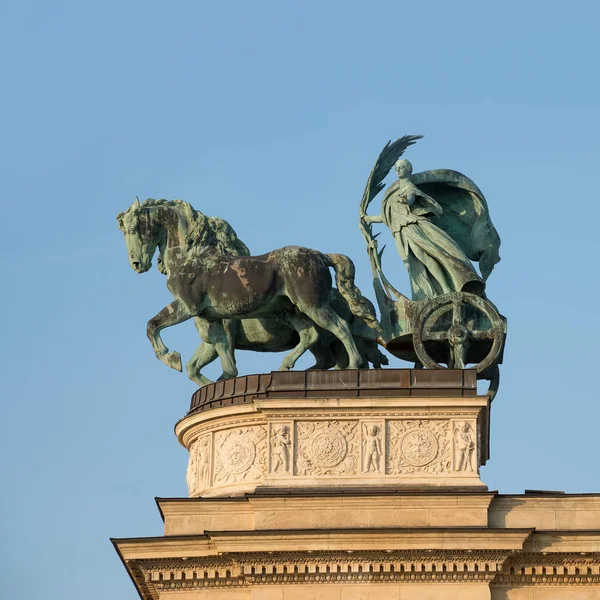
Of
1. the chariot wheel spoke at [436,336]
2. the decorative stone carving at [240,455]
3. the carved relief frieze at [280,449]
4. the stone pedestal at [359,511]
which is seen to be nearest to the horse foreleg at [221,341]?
the stone pedestal at [359,511]

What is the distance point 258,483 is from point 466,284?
6812 millimetres

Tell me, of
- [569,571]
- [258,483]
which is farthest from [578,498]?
[258,483]

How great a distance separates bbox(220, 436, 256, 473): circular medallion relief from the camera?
135ft

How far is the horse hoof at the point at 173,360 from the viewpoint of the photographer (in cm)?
4388

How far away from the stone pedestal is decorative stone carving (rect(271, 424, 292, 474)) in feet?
0.07

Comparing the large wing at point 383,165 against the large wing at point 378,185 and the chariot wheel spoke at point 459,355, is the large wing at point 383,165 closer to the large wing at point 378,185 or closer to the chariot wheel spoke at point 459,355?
the large wing at point 378,185

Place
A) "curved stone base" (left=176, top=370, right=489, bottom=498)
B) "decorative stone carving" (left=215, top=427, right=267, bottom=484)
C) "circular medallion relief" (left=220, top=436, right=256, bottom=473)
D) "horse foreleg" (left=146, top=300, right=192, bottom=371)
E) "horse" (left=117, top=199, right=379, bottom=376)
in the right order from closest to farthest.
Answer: "curved stone base" (left=176, top=370, right=489, bottom=498) < "decorative stone carving" (left=215, top=427, right=267, bottom=484) < "circular medallion relief" (left=220, top=436, right=256, bottom=473) < "horse" (left=117, top=199, right=379, bottom=376) < "horse foreleg" (left=146, top=300, right=192, bottom=371)

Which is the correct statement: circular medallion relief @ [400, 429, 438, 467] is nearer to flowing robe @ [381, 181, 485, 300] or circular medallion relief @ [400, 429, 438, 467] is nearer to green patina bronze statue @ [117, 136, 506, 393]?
green patina bronze statue @ [117, 136, 506, 393]

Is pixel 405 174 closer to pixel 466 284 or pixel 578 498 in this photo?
pixel 466 284

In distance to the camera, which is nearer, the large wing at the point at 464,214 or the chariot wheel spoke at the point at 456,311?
the chariot wheel spoke at the point at 456,311

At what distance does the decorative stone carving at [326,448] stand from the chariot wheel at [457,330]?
108 inches

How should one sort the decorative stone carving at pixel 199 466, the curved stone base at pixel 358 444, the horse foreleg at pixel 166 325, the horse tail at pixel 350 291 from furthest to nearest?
the horse foreleg at pixel 166 325 < the horse tail at pixel 350 291 < the decorative stone carving at pixel 199 466 < the curved stone base at pixel 358 444

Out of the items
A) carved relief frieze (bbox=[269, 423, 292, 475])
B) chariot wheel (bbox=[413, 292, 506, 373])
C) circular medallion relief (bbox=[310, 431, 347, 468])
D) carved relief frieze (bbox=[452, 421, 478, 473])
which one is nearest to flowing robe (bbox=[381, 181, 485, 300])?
chariot wheel (bbox=[413, 292, 506, 373])

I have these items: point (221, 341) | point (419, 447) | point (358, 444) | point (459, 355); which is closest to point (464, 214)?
point (459, 355)
